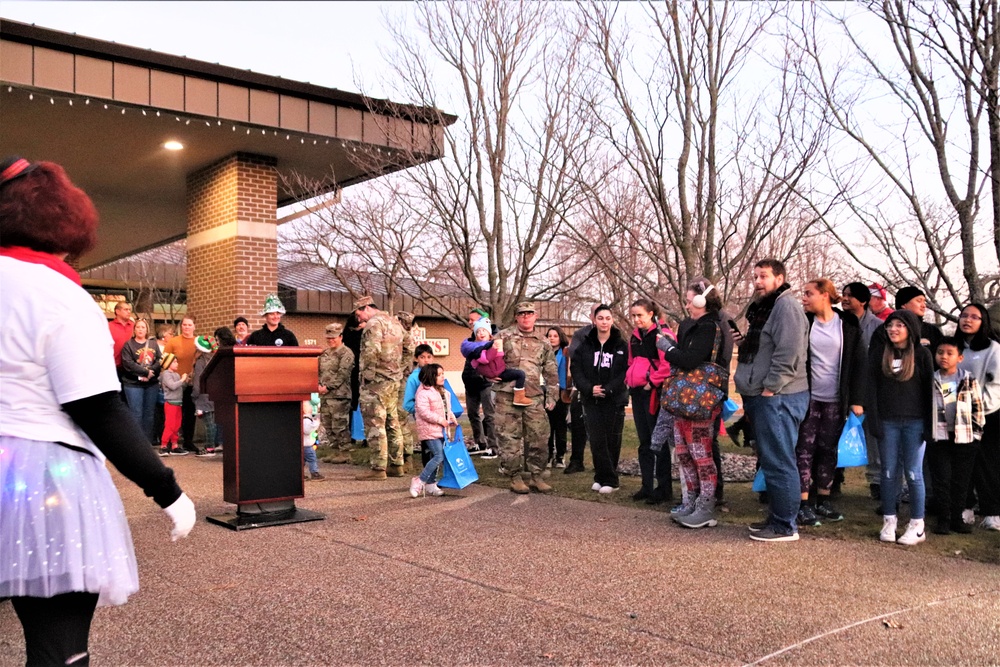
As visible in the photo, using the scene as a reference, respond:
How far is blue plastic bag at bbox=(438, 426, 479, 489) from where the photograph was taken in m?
8.22

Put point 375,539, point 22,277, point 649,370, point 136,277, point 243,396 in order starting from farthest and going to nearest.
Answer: point 136,277, point 649,370, point 243,396, point 375,539, point 22,277

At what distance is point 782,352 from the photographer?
6238mm

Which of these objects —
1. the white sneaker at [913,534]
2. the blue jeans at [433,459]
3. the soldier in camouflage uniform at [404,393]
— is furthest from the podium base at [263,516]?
the white sneaker at [913,534]

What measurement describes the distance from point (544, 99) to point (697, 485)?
6.10 m

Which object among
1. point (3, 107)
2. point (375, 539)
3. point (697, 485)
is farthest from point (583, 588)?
point (3, 107)

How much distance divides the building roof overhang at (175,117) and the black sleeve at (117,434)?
9438mm

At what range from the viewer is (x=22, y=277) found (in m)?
2.21

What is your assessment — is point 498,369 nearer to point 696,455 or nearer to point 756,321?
point 696,455

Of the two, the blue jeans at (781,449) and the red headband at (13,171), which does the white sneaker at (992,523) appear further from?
the red headband at (13,171)

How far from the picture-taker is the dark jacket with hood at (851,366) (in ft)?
22.1

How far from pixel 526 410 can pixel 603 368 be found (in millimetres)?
885

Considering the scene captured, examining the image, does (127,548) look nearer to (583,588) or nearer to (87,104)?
(583,588)

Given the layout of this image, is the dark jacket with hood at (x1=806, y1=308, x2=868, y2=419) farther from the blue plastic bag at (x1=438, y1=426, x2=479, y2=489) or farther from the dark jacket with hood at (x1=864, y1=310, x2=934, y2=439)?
the blue plastic bag at (x1=438, y1=426, x2=479, y2=489)

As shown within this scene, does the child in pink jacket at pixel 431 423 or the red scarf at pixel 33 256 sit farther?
the child in pink jacket at pixel 431 423
